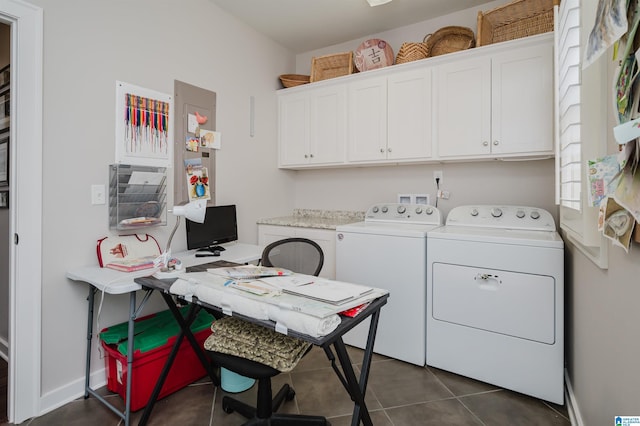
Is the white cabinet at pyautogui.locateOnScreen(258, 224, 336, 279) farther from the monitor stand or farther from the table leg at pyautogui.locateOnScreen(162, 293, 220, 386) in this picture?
the table leg at pyautogui.locateOnScreen(162, 293, 220, 386)

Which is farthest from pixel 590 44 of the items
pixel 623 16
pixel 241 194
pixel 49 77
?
pixel 241 194

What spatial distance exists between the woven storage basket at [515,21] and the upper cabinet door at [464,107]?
223mm

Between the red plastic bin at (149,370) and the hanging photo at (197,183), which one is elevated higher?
the hanging photo at (197,183)

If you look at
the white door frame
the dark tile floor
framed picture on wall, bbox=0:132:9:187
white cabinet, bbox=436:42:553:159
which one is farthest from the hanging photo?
white cabinet, bbox=436:42:553:159

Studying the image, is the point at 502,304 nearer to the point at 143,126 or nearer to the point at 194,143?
the point at 194,143

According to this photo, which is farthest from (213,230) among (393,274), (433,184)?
(433,184)

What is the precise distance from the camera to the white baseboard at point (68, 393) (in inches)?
72.9

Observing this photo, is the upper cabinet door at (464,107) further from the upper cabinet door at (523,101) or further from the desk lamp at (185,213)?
the desk lamp at (185,213)

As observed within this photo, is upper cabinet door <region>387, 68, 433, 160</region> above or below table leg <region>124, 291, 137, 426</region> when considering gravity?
above

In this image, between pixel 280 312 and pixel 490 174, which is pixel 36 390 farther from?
pixel 490 174

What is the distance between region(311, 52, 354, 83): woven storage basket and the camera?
3.21m

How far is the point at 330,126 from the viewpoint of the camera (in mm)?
3242

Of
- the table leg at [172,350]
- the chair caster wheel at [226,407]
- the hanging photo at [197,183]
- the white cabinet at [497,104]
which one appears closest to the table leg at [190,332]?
the table leg at [172,350]

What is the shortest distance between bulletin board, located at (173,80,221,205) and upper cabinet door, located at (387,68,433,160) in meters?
1.53
